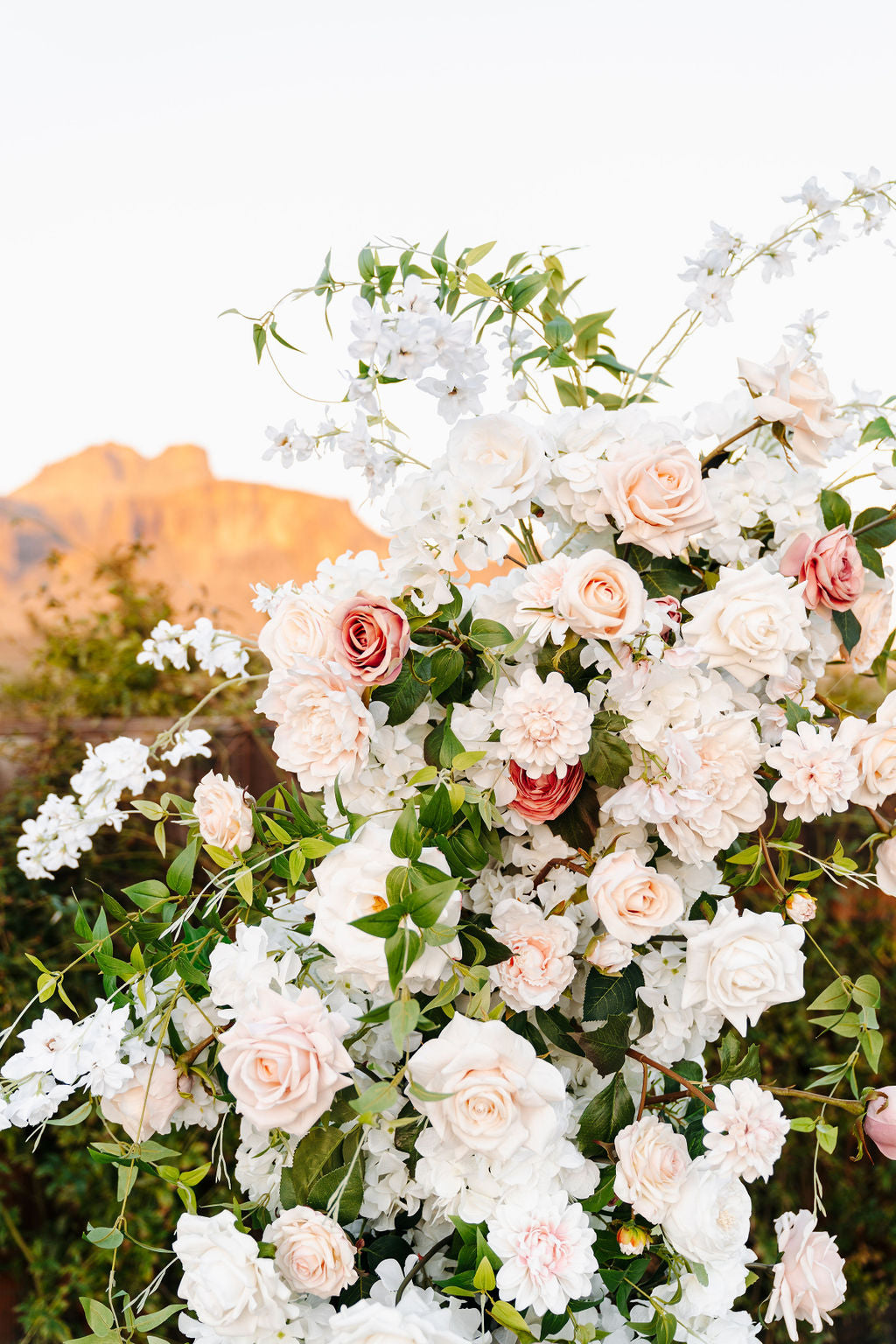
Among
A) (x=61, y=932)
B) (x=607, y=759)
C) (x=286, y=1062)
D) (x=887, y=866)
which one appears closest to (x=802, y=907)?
(x=887, y=866)

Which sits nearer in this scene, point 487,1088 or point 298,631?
point 487,1088

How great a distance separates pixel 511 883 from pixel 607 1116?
7.3 inches

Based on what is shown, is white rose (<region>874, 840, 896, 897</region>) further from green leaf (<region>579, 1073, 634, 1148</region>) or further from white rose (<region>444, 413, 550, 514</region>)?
white rose (<region>444, 413, 550, 514</region>)

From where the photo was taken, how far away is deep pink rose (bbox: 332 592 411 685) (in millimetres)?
652

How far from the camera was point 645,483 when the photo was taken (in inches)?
26.8

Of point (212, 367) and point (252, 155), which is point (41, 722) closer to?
point (212, 367)

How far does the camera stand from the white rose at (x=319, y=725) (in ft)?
2.16

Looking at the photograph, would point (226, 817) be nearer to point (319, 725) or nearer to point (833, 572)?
point (319, 725)

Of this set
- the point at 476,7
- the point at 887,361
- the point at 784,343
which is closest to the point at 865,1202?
the point at 887,361

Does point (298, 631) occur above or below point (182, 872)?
above

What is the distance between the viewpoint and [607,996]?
707mm

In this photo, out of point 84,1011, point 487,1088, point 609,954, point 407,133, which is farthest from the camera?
point 407,133

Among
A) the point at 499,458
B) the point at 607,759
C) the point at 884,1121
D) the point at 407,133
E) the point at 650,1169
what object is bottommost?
the point at 884,1121

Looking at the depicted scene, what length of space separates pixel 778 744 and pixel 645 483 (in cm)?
26
